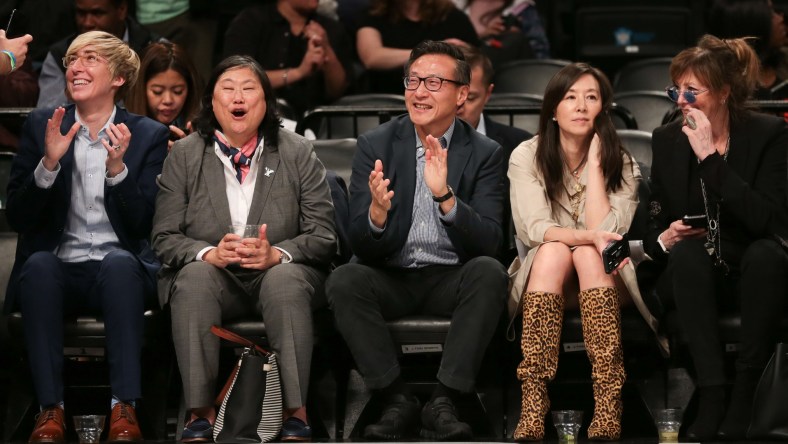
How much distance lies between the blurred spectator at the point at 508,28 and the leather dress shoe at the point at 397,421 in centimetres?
377

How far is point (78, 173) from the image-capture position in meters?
5.41

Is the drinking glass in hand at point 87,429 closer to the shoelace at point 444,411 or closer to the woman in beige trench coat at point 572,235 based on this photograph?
the shoelace at point 444,411

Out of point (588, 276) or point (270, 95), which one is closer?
point (588, 276)

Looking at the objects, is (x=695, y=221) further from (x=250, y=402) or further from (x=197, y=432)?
(x=197, y=432)

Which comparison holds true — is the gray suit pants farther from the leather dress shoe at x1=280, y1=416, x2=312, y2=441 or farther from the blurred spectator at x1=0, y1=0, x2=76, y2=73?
the blurred spectator at x1=0, y1=0, x2=76, y2=73

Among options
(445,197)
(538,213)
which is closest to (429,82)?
(445,197)

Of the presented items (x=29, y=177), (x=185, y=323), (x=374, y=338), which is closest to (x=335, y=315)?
(x=374, y=338)

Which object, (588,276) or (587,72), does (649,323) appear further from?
(587,72)

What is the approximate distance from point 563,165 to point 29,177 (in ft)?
6.90

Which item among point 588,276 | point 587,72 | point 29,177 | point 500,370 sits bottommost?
point 500,370

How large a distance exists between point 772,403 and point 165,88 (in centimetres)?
301

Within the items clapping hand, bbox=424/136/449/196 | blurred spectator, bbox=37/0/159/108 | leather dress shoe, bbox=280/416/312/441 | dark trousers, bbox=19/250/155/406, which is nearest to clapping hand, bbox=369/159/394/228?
clapping hand, bbox=424/136/449/196

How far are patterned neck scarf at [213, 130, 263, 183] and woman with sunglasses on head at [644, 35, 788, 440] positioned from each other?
162 centimetres

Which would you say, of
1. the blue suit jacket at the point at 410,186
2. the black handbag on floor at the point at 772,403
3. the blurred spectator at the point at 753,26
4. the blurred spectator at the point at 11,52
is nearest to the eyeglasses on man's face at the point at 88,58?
the blurred spectator at the point at 11,52
